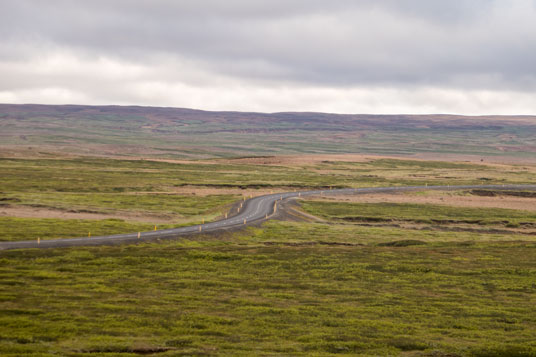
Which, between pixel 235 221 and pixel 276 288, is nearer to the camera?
pixel 276 288

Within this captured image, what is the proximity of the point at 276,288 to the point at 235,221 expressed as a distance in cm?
4117

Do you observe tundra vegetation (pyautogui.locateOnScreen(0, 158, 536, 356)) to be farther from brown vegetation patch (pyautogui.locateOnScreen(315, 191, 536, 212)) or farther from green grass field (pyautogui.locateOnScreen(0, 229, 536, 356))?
brown vegetation patch (pyautogui.locateOnScreen(315, 191, 536, 212))

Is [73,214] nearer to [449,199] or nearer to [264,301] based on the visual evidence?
[264,301]

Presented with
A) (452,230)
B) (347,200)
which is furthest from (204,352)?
(347,200)

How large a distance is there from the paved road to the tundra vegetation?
296cm

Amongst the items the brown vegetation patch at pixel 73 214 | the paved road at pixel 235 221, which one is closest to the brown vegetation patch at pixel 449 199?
the paved road at pixel 235 221

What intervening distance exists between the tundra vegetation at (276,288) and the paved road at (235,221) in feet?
9.71

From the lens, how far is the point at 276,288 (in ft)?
141

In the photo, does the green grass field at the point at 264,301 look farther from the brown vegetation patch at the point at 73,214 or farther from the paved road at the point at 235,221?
the brown vegetation patch at the point at 73,214

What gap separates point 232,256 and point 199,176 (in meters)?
105

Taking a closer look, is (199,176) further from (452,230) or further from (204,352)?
(204,352)

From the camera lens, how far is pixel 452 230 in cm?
9062

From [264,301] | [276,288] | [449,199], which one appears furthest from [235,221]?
[449,199]

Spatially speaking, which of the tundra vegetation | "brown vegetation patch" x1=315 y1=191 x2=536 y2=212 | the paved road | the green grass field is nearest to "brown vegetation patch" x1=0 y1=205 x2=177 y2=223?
the tundra vegetation
